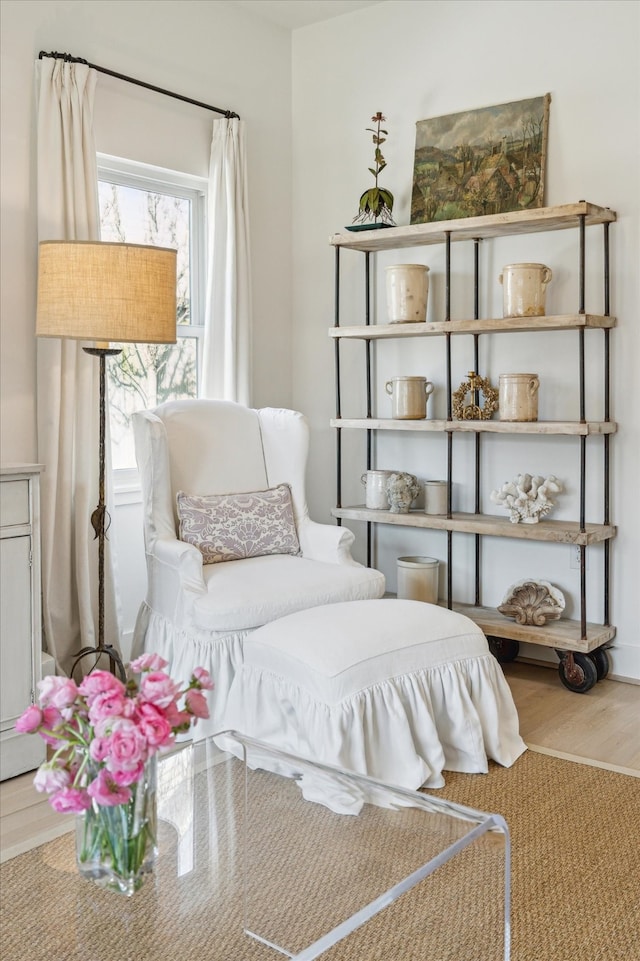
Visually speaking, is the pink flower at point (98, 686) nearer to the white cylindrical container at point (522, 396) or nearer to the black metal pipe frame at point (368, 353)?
the white cylindrical container at point (522, 396)

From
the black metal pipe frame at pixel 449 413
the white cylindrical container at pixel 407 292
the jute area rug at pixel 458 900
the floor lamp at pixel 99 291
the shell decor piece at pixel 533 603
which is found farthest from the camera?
the white cylindrical container at pixel 407 292

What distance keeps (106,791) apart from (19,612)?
1605 mm

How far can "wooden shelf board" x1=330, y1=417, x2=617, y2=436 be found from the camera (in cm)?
345

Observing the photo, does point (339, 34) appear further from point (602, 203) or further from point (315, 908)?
point (315, 908)

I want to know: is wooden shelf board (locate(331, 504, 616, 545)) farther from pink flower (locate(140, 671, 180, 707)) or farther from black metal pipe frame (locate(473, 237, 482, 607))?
pink flower (locate(140, 671, 180, 707))

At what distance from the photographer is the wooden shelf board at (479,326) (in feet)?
11.2

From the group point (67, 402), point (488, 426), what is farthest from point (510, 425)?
point (67, 402)

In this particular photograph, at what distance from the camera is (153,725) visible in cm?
135

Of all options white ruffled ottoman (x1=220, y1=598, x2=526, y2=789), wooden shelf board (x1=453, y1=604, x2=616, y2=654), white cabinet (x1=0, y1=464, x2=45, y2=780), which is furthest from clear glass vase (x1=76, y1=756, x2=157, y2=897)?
wooden shelf board (x1=453, y1=604, x2=616, y2=654)

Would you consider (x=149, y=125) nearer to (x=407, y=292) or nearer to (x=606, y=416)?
(x=407, y=292)

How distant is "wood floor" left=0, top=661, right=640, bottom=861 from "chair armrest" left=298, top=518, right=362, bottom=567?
869mm

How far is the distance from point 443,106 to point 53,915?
11.8 ft

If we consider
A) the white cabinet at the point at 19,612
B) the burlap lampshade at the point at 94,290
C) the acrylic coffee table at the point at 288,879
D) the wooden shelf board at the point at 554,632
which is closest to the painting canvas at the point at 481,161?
the burlap lampshade at the point at 94,290

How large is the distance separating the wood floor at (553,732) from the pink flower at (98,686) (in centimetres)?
114
